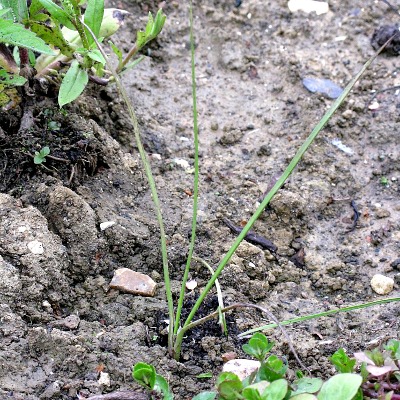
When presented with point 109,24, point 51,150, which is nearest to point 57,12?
point 109,24

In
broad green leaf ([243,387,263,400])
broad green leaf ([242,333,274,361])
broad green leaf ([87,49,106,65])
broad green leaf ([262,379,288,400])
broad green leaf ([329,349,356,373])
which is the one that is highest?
broad green leaf ([87,49,106,65])

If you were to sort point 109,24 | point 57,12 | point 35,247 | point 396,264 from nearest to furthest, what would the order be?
point 35,247, point 57,12, point 396,264, point 109,24

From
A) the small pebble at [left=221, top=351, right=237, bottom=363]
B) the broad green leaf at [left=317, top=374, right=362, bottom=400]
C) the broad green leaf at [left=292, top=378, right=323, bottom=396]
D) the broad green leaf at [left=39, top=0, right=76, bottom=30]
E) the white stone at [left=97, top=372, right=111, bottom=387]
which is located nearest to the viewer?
the broad green leaf at [left=317, top=374, right=362, bottom=400]

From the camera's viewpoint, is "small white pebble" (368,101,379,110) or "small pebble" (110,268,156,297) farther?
"small white pebble" (368,101,379,110)

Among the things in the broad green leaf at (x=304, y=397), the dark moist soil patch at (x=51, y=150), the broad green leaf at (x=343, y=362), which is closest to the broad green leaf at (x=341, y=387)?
the broad green leaf at (x=304, y=397)

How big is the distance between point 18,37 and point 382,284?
1348 millimetres

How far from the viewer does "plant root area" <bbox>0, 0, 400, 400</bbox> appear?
169 centimetres

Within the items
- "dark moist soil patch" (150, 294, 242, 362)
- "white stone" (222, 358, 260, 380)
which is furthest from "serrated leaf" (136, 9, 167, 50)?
"white stone" (222, 358, 260, 380)

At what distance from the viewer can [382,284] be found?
2.04 metres

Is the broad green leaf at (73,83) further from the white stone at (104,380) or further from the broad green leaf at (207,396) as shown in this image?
the broad green leaf at (207,396)

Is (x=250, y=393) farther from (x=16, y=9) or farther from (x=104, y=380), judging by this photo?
(x=16, y=9)

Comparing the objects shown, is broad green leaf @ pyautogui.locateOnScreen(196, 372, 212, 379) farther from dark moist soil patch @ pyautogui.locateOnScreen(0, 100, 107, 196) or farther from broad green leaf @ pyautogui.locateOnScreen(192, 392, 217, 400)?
dark moist soil patch @ pyautogui.locateOnScreen(0, 100, 107, 196)

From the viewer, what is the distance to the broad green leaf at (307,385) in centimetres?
133

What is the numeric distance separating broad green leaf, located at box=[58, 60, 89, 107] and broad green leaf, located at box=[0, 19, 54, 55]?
0.17 meters
